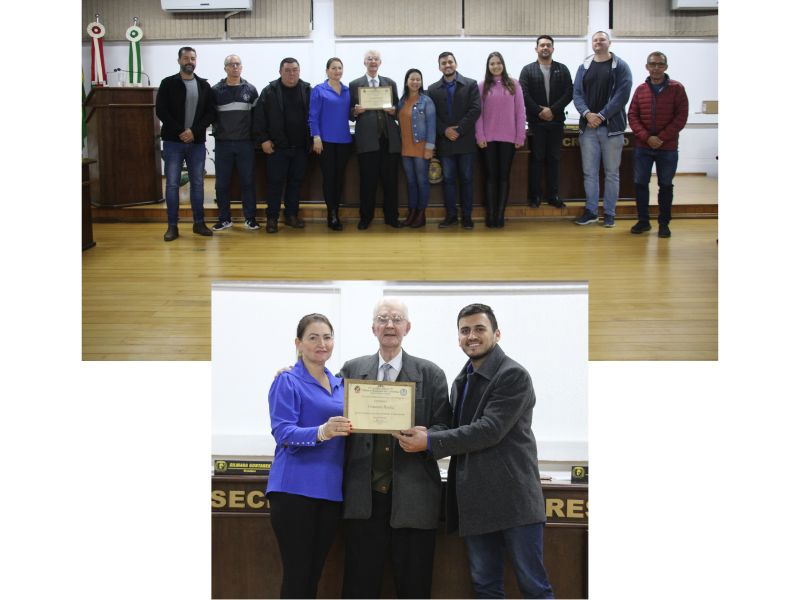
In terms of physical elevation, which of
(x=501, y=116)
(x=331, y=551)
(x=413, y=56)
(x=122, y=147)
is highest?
(x=413, y=56)

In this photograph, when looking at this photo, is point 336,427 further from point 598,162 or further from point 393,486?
point 598,162

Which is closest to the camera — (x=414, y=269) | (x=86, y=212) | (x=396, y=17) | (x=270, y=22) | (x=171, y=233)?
(x=414, y=269)

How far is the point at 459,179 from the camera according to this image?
21.7 ft

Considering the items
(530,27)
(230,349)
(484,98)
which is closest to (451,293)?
(230,349)

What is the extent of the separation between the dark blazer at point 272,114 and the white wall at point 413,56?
6.97 feet

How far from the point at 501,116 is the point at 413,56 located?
2.67 metres

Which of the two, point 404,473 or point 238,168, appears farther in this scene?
point 238,168

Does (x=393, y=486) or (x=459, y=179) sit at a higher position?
(x=459, y=179)

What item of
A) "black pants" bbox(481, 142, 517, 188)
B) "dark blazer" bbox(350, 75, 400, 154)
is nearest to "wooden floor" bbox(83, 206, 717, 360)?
"black pants" bbox(481, 142, 517, 188)

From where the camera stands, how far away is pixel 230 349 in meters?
2.87

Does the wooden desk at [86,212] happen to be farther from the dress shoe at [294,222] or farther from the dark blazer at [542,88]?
the dark blazer at [542,88]

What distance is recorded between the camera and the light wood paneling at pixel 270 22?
9.37 meters

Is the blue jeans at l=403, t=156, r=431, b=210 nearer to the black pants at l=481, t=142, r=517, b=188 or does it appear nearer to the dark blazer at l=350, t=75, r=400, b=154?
the dark blazer at l=350, t=75, r=400, b=154

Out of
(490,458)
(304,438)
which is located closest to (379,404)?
(304,438)
